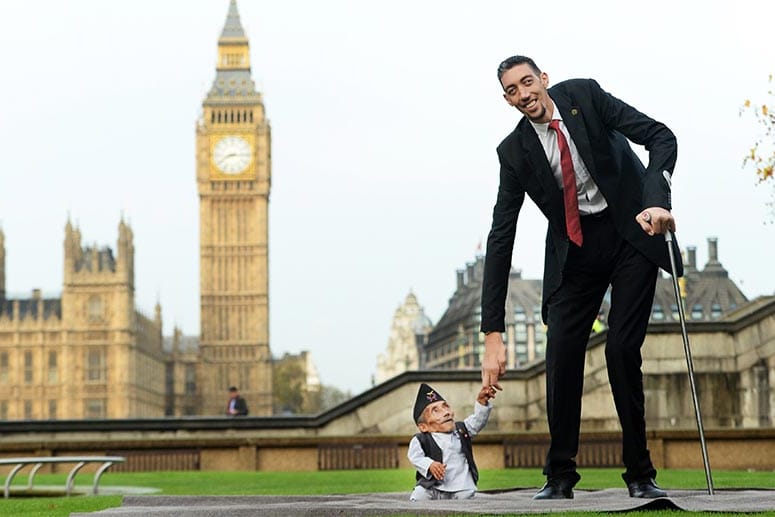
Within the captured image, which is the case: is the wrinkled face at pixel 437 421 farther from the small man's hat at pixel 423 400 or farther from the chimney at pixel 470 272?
the chimney at pixel 470 272

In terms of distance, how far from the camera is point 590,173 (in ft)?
16.6

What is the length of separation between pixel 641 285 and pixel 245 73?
360ft

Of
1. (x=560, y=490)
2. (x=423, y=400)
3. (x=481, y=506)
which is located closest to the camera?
(x=481, y=506)

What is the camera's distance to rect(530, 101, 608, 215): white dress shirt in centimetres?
511

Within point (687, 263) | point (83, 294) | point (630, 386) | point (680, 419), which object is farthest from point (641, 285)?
point (83, 294)

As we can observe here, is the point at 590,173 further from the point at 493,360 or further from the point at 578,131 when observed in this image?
the point at 493,360

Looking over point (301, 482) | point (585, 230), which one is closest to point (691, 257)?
point (301, 482)

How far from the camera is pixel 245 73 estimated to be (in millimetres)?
113312

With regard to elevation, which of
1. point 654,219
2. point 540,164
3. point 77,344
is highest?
point 77,344

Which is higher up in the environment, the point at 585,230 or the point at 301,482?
Answer: the point at 585,230

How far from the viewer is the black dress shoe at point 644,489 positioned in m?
5.04

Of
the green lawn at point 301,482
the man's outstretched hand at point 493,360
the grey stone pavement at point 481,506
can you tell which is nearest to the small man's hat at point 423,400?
the grey stone pavement at point 481,506

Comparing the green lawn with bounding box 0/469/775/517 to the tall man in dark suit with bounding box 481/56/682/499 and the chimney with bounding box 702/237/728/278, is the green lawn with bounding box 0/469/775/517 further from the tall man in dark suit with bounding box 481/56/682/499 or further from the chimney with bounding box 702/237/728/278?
the chimney with bounding box 702/237/728/278

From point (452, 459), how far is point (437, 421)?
169 millimetres
